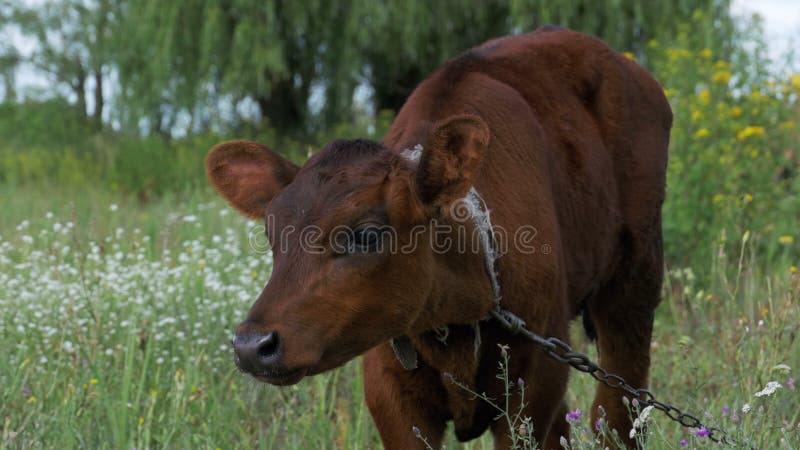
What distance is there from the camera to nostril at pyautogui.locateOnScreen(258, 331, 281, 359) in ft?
7.34

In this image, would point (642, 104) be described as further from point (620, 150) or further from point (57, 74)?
point (57, 74)

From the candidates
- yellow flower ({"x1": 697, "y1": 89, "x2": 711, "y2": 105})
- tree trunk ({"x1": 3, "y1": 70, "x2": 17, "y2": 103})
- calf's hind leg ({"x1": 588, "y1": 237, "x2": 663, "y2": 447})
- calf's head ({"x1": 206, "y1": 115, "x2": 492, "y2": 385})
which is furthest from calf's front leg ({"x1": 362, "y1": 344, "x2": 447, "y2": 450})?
tree trunk ({"x1": 3, "y1": 70, "x2": 17, "y2": 103})

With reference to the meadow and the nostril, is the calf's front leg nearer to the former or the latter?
the meadow

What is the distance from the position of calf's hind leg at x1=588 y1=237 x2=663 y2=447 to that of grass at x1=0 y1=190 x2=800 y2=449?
0.18 metres

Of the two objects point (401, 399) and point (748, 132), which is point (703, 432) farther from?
point (748, 132)

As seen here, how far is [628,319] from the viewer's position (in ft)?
13.3

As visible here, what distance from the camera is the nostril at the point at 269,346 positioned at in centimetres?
224

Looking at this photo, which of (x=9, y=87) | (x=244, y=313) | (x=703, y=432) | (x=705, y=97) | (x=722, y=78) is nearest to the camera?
(x=703, y=432)

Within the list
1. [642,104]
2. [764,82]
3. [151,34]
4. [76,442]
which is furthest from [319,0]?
[76,442]

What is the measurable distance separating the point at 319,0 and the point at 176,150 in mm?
2711

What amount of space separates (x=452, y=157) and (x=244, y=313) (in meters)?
2.27

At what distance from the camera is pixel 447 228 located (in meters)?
2.73

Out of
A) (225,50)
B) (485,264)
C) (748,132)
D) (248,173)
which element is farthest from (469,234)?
(225,50)

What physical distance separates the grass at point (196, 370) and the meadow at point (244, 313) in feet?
0.05
